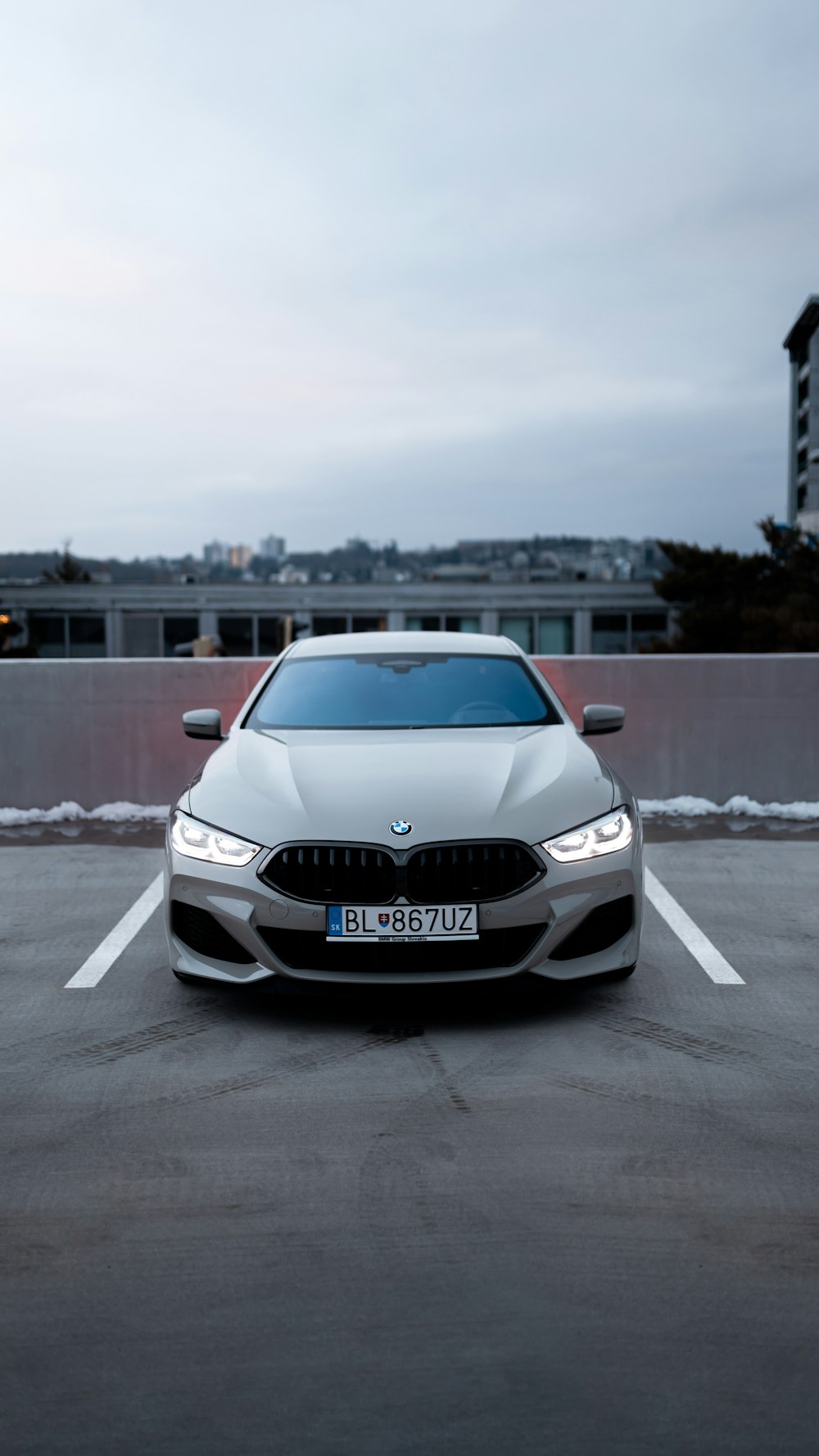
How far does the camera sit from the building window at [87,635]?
6369cm

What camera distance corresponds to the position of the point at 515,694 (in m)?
6.11

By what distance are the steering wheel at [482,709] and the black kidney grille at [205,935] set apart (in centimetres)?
167

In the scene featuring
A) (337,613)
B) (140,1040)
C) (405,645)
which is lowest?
(140,1040)

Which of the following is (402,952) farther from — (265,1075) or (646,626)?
(646,626)

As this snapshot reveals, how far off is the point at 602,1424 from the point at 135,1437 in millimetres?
839

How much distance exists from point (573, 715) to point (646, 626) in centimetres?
5247

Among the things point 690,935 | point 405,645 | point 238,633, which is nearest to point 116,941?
point 405,645

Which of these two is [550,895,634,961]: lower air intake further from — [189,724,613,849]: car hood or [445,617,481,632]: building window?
[445,617,481,632]: building window

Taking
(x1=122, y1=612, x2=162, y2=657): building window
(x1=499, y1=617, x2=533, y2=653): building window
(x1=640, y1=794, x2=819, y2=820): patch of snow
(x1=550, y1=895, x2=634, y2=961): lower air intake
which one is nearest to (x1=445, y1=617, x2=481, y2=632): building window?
(x1=499, y1=617, x2=533, y2=653): building window

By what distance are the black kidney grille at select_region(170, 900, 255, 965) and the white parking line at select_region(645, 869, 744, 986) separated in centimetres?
200

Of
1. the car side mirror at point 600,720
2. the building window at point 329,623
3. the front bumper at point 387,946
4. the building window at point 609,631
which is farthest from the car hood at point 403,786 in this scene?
the building window at point 329,623

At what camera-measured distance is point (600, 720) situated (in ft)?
19.5

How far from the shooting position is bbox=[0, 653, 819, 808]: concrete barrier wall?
31.7 feet

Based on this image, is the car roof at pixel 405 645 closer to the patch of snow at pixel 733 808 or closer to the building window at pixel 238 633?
the patch of snow at pixel 733 808
